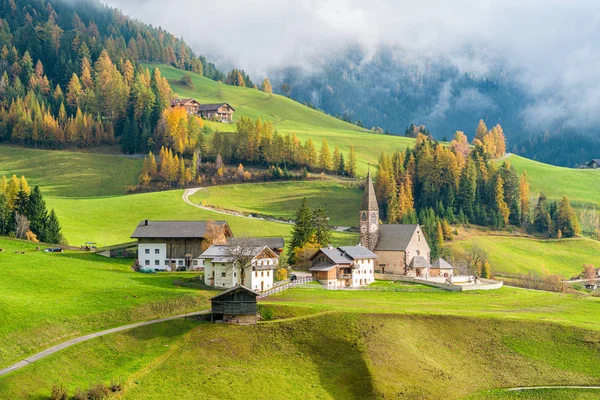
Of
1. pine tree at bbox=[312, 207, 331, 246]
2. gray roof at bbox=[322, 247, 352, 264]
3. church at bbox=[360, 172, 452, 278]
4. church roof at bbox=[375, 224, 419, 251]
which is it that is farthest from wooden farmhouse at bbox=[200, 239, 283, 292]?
church roof at bbox=[375, 224, 419, 251]

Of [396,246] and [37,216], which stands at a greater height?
[37,216]

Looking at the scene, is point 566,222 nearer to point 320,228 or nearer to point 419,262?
point 419,262

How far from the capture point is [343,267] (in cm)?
10281

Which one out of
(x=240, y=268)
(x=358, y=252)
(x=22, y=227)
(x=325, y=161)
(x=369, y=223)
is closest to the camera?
(x=240, y=268)

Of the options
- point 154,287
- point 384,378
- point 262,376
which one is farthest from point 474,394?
point 154,287

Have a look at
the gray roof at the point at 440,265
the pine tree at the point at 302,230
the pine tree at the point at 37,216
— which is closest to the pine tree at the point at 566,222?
the gray roof at the point at 440,265

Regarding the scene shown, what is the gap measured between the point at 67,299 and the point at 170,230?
36091 mm

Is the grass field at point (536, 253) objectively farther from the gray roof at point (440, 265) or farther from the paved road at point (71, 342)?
the paved road at point (71, 342)

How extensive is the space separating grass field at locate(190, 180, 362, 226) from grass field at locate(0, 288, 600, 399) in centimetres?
7949

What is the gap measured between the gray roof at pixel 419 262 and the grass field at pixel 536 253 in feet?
66.5

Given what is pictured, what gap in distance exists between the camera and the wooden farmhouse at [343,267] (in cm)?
10044

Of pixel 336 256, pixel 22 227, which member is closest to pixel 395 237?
pixel 336 256

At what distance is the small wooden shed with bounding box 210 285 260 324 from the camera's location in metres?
72.4

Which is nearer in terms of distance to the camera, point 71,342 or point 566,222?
Answer: point 71,342
